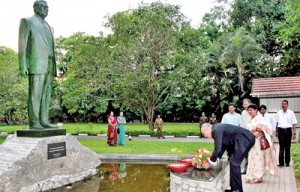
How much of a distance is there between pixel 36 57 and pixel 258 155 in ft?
18.3

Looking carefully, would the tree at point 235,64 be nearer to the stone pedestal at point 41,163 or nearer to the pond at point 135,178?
the pond at point 135,178

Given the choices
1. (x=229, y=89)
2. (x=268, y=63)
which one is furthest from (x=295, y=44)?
(x=229, y=89)

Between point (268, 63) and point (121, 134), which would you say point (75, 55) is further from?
point (268, 63)

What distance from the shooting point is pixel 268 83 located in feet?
58.3

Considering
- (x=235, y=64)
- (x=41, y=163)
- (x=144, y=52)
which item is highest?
(x=144, y=52)

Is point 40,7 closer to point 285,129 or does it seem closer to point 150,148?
point 285,129

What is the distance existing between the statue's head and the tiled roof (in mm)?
11604

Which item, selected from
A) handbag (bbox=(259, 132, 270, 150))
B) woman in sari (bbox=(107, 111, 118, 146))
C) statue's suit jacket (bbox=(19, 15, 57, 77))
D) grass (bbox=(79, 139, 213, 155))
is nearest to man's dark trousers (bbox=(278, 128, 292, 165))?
handbag (bbox=(259, 132, 270, 150))

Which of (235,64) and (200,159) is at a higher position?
(235,64)

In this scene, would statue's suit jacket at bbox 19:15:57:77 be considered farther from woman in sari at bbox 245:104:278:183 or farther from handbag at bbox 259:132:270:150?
handbag at bbox 259:132:270:150

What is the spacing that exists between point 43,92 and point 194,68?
49.9ft

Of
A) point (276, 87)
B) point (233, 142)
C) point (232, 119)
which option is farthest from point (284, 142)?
point (276, 87)

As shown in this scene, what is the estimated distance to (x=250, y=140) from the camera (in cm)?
562

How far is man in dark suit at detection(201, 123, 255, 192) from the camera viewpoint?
5.42 metres
